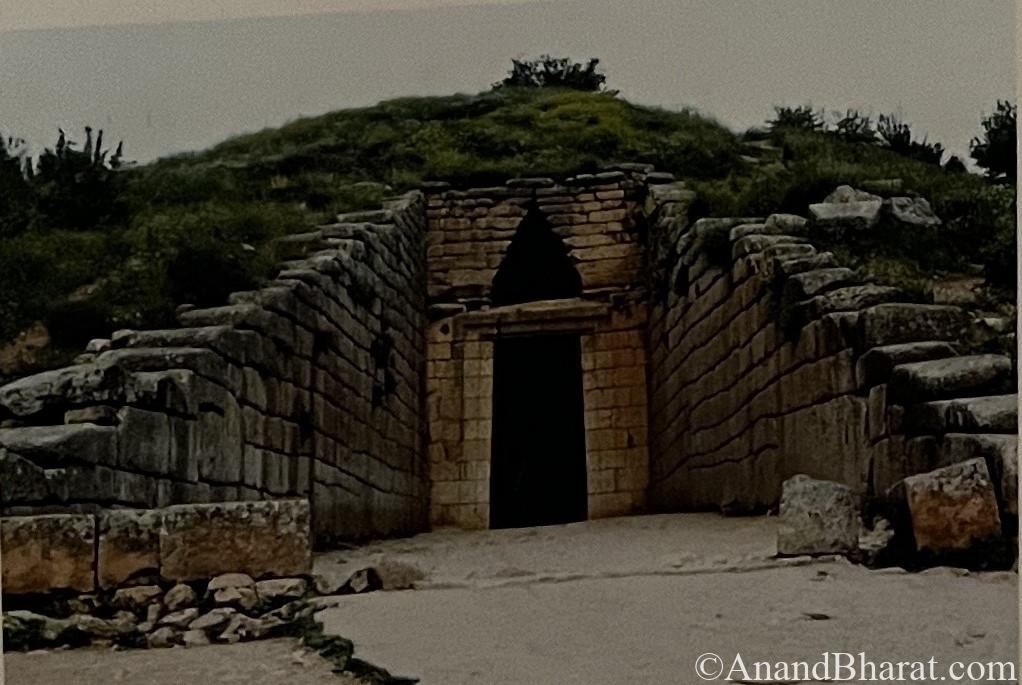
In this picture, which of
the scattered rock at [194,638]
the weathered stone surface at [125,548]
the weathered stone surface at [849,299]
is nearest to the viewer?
the scattered rock at [194,638]

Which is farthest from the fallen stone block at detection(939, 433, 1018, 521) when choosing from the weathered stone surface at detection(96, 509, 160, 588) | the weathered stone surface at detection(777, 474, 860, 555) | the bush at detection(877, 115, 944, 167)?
the weathered stone surface at detection(96, 509, 160, 588)

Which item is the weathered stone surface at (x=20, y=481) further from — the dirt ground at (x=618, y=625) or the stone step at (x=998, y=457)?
the stone step at (x=998, y=457)

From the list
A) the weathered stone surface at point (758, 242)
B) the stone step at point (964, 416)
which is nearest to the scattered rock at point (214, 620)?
the stone step at point (964, 416)

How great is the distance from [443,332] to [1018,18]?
130 inches

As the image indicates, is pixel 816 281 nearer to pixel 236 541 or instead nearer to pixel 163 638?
pixel 236 541

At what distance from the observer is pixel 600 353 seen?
20.3 ft

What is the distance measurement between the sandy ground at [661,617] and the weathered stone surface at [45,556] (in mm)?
851

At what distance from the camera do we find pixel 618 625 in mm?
3748

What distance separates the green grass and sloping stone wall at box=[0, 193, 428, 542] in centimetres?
17

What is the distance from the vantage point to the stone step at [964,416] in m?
3.90

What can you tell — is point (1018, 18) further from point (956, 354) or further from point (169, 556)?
point (169, 556)

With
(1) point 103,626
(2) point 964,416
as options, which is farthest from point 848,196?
(1) point 103,626

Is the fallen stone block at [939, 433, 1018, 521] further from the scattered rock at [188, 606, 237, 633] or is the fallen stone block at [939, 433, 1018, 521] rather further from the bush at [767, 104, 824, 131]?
the scattered rock at [188, 606, 237, 633]

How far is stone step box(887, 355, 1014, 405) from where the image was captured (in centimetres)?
405
